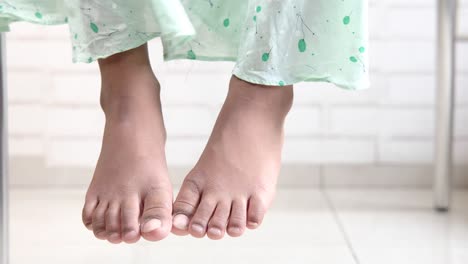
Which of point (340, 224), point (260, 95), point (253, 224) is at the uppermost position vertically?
point (260, 95)

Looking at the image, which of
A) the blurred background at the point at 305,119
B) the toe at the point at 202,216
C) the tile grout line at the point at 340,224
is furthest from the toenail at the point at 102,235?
the blurred background at the point at 305,119

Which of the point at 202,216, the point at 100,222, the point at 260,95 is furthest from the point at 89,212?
the point at 260,95

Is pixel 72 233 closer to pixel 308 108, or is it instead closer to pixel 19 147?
pixel 19 147

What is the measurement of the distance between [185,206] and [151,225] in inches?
2.9

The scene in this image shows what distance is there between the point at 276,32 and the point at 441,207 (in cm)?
97

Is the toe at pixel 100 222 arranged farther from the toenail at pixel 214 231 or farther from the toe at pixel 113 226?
the toenail at pixel 214 231

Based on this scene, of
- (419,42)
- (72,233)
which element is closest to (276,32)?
(72,233)

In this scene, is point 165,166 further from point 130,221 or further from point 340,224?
point 340,224

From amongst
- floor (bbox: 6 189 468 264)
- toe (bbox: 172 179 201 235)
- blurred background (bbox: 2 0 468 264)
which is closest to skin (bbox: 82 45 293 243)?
toe (bbox: 172 179 201 235)

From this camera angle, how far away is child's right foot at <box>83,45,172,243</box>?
36.3 inches

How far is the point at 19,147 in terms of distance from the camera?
6.71ft

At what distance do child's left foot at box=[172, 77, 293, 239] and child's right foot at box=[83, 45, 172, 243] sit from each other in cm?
4

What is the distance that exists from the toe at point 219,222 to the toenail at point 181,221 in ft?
0.10

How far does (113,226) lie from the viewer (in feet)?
3.02
